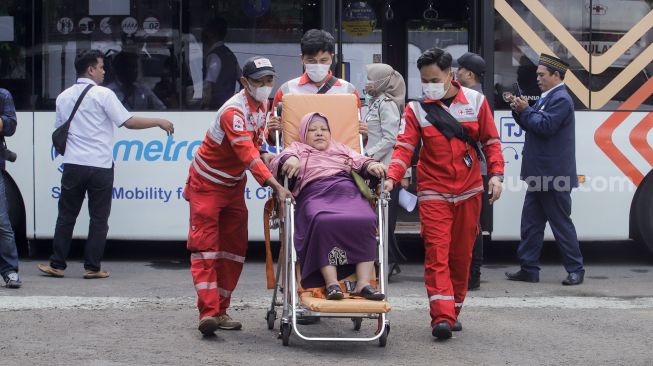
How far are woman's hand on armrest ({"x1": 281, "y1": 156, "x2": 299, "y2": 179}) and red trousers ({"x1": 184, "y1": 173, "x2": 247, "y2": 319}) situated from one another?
60 cm

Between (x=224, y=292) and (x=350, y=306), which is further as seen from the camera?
(x=224, y=292)

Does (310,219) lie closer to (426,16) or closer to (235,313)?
(235,313)

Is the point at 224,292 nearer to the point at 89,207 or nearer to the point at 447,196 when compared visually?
the point at 447,196

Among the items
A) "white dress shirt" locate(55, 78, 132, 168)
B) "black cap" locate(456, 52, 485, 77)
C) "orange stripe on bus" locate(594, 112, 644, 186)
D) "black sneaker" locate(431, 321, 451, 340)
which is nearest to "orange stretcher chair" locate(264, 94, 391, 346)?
"black sneaker" locate(431, 321, 451, 340)

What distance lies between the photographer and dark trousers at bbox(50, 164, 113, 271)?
9789 mm

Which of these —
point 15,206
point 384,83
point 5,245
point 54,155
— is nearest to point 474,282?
point 384,83

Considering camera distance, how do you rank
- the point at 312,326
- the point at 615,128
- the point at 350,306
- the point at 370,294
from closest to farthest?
the point at 350,306 < the point at 370,294 < the point at 312,326 < the point at 615,128

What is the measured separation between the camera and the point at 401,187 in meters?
9.62

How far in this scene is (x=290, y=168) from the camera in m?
7.08

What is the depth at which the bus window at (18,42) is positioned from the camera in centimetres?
1056

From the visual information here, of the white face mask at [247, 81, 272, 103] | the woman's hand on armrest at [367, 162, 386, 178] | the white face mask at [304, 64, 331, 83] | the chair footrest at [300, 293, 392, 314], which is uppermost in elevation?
the white face mask at [304, 64, 331, 83]

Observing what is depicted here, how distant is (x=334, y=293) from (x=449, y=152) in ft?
4.27

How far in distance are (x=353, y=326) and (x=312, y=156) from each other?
135 cm

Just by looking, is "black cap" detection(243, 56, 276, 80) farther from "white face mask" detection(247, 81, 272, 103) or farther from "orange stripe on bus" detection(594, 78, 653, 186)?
"orange stripe on bus" detection(594, 78, 653, 186)
